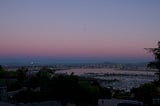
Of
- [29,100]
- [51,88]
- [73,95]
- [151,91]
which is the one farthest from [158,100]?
[29,100]

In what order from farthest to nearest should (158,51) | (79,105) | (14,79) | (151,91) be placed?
(14,79) → (79,105) → (151,91) → (158,51)

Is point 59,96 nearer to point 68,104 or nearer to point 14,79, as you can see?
point 68,104

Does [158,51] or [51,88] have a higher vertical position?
[158,51]

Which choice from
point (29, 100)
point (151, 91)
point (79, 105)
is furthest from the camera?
point (29, 100)

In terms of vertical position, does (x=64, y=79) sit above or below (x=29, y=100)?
above

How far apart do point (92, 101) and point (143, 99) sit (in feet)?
14.7

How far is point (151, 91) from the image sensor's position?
2103cm

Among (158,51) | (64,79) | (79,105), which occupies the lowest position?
(79,105)

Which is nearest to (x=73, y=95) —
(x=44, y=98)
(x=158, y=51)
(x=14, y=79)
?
(x=44, y=98)

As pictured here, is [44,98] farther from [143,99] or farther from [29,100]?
[143,99]

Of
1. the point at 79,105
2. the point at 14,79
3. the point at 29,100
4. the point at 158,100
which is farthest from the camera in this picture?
the point at 14,79

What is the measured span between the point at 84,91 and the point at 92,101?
1438 mm

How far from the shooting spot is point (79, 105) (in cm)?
2239

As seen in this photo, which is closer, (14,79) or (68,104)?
(68,104)
